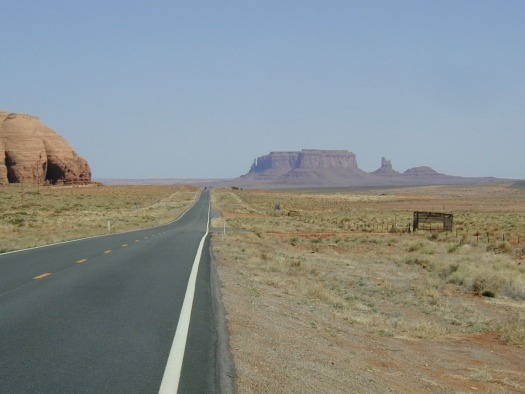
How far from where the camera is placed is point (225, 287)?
46.8 feet

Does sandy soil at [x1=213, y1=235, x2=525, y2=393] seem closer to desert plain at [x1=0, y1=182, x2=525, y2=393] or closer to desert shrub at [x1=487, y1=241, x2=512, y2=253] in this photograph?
desert plain at [x1=0, y1=182, x2=525, y2=393]

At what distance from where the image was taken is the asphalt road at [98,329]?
6.06 m

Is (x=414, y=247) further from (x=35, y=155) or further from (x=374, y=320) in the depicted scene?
(x=35, y=155)

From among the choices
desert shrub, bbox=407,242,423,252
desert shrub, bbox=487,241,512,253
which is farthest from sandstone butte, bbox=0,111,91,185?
desert shrub, bbox=487,241,512,253

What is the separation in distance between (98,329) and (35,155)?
154m

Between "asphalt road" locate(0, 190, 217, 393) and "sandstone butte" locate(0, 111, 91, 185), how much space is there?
14130 cm

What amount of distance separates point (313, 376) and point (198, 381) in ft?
5.37

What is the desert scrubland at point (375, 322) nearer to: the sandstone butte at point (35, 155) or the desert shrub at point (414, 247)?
the desert shrub at point (414, 247)

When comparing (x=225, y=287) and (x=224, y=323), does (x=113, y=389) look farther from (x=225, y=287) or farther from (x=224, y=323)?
(x=225, y=287)

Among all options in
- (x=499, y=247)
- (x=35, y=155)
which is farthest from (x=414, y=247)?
(x=35, y=155)

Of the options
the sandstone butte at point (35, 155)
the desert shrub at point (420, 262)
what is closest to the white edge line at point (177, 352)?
the desert shrub at point (420, 262)

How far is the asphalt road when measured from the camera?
6.06 m

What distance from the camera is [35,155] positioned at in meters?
152

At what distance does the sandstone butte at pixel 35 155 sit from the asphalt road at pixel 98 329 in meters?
141
